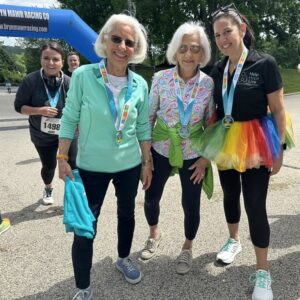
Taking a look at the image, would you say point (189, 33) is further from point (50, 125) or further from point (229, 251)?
point (50, 125)

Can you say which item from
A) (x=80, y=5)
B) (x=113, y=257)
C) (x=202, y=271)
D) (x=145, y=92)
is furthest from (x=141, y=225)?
(x=80, y=5)

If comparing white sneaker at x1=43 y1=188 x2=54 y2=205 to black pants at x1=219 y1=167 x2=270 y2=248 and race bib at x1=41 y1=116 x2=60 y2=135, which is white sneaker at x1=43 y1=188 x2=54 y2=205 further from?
black pants at x1=219 y1=167 x2=270 y2=248

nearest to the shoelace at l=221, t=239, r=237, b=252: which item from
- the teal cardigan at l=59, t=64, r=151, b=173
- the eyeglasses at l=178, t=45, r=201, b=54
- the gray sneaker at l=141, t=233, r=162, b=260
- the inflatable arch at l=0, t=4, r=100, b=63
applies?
the gray sneaker at l=141, t=233, r=162, b=260

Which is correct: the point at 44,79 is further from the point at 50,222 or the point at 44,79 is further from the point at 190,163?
the point at 190,163

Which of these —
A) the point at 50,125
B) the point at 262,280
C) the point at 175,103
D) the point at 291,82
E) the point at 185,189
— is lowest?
the point at 291,82

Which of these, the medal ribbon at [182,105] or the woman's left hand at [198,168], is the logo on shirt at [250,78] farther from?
the woman's left hand at [198,168]

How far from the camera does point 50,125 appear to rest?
4027 millimetres

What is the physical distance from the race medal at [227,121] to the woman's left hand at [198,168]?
1.09ft

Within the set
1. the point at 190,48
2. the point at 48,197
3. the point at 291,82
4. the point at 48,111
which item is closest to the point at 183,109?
the point at 190,48

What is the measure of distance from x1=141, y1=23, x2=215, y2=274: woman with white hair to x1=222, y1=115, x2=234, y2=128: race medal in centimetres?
19

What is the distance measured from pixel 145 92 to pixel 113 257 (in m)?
1.58

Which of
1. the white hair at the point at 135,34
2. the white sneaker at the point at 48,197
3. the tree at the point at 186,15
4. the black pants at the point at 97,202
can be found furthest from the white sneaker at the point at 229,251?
the tree at the point at 186,15

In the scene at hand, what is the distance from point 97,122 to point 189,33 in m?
1.02

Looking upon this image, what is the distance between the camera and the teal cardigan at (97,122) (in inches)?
91.3
